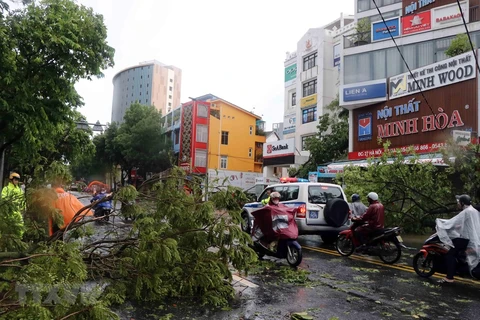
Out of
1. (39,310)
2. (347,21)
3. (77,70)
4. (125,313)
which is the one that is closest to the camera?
→ (39,310)

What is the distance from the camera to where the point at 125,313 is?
4.95 metres

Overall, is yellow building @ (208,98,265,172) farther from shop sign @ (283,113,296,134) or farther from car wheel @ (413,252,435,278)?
car wheel @ (413,252,435,278)

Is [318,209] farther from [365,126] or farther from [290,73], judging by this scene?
[290,73]

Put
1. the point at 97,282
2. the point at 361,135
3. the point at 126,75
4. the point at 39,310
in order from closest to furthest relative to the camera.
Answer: the point at 39,310 < the point at 97,282 < the point at 361,135 < the point at 126,75

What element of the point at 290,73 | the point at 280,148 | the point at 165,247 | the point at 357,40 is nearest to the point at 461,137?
A: the point at 165,247

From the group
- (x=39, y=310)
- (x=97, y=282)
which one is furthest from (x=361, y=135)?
(x=39, y=310)

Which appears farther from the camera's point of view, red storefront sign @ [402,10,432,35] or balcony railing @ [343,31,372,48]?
balcony railing @ [343,31,372,48]

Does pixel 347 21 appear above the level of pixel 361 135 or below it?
above

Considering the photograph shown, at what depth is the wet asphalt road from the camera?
5070mm

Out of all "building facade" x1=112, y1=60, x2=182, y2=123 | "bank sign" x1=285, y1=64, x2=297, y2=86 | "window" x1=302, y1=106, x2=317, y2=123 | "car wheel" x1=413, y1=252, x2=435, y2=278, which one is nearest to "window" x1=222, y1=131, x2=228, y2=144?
"bank sign" x1=285, y1=64, x2=297, y2=86

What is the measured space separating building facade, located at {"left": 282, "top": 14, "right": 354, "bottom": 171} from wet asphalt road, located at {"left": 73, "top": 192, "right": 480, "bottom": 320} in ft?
89.5

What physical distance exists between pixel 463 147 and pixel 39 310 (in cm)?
1213

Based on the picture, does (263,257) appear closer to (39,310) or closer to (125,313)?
(125,313)

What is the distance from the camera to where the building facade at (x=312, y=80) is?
37969mm
